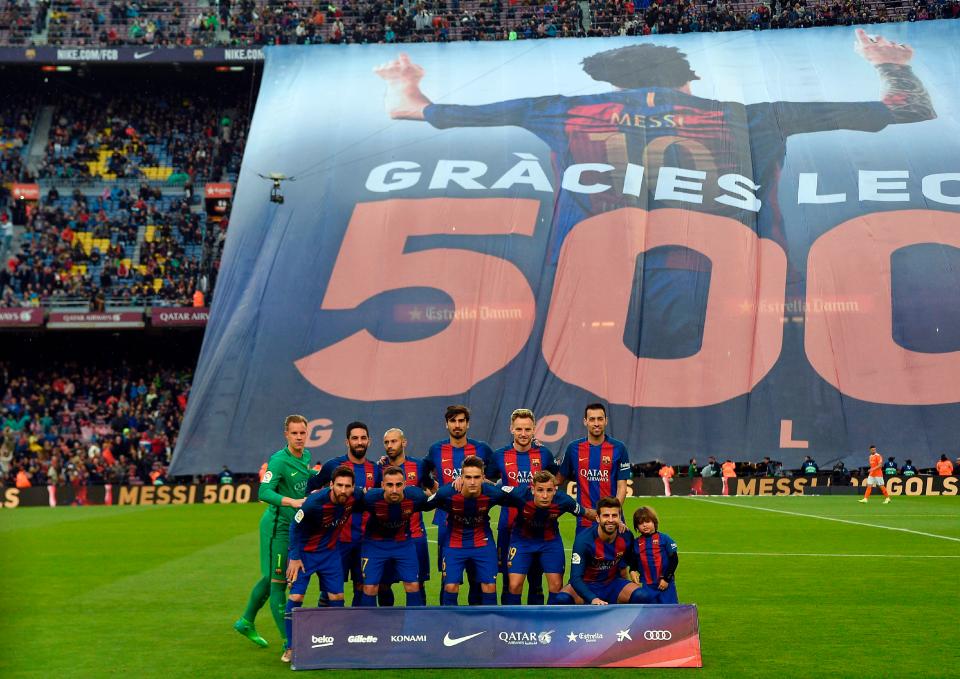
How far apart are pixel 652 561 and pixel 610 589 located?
0.51 metres

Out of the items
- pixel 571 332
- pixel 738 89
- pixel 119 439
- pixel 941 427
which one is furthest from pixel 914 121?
Result: pixel 119 439

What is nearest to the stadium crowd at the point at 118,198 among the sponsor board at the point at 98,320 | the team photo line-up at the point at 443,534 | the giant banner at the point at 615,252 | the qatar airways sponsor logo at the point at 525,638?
the sponsor board at the point at 98,320

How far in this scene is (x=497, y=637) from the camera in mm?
10078

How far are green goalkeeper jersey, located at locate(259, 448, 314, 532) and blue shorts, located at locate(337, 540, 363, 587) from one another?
0.61 m

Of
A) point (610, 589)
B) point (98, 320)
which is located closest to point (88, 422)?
point (98, 320)

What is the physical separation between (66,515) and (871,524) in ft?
69.1

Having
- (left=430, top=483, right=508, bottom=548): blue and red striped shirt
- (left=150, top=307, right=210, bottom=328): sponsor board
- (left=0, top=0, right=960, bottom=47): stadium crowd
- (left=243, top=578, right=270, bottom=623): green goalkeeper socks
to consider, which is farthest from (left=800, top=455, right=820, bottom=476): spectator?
(left=243, top=578, right=270, bottom=623): green goalkeeper socks

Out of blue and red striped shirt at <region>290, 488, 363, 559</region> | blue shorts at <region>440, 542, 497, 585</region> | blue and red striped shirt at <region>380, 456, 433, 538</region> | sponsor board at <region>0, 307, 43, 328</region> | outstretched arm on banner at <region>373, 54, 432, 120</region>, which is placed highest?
outstretched arm on banner at <region>373, 54, 432, 120</region>

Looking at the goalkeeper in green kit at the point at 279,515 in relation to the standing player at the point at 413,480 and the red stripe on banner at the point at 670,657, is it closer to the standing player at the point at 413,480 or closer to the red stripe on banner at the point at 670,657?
the standing player at the point at 413,480

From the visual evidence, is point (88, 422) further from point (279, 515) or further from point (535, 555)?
point (535, 555)

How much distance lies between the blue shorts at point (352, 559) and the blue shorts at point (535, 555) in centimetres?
152

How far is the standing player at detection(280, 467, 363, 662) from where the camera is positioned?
34.5 feet

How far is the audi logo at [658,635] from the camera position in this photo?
10070mm

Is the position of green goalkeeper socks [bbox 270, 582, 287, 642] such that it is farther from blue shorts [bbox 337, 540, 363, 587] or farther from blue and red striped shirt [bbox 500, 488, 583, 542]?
blue and red striped shirt [bbox 500, 488, 583, 542]
